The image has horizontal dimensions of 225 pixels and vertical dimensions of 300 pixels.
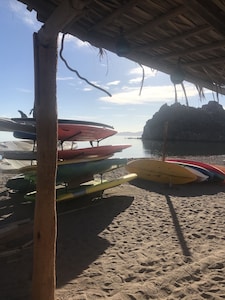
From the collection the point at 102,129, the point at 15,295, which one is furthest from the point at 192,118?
the point at 15,295

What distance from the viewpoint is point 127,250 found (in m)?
4.98

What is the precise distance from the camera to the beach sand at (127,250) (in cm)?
370

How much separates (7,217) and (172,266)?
3996 mm

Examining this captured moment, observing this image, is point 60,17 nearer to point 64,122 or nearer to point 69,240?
point 69,240

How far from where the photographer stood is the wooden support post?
2.35m

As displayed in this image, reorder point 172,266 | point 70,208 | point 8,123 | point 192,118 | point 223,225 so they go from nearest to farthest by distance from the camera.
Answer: point 172,266, point 8,123, point 223,225, point 70,208, point 192,118

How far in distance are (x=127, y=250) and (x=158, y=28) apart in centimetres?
361

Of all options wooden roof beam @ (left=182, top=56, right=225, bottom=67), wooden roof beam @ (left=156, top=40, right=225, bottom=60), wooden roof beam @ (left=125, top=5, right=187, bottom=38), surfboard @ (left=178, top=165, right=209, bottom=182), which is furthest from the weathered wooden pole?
surfboard @ (left=178, top=165, right=209, bottom=182)

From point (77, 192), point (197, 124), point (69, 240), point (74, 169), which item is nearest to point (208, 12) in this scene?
point (69, 240)

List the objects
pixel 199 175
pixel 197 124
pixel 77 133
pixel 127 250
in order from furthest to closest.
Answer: pixel 197 124 < pixel 199 175 < pixel 77 133 < pixel 127 250

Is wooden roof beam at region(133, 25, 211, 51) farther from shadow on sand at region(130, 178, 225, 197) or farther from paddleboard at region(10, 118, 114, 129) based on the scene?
shadow on sand at region(130, 178, 225, 197)

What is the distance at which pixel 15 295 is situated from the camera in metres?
3.46

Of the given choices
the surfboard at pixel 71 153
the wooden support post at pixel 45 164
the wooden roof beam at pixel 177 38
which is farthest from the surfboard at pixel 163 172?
the wooden support post at pixel 45 164

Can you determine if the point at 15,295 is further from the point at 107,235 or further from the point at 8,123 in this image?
the point at 8,123
